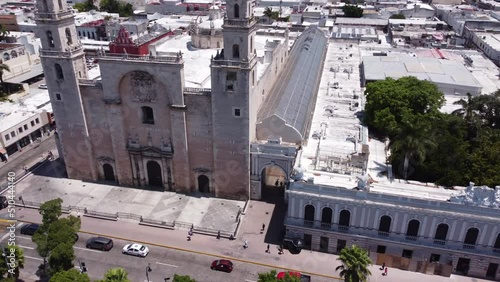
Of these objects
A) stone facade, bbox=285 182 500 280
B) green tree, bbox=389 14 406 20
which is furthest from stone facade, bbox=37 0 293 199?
green tree, bbox=389 14 406 20

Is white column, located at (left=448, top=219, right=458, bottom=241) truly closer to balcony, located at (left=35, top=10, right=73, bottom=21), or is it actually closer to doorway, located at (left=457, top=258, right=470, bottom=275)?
doorway, located at (left=457, top=258, right=470, bottom=275)

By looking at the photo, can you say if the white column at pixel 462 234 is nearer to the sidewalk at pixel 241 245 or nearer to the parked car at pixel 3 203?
the sidewalk at pixel 241 245

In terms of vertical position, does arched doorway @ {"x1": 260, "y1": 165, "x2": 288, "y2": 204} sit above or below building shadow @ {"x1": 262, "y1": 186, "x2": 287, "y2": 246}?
above

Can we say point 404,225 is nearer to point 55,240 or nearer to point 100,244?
point 100,244

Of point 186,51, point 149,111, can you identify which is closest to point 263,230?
point 149,111

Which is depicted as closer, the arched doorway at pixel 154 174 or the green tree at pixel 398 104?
the arched doorway at pixel 154 174

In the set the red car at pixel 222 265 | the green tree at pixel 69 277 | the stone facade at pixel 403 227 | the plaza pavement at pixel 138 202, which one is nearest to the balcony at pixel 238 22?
the stone facade at pixel 403 227

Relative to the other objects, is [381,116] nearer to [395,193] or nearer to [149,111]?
[395,193]
